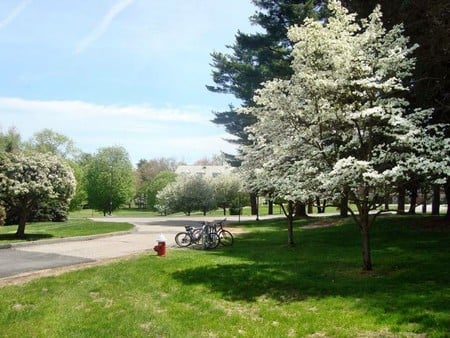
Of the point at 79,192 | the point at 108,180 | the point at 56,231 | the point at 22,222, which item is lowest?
the point at 56,231

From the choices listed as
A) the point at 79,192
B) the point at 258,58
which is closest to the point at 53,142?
the point at 79,192

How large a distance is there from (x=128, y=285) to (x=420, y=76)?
11.0 m

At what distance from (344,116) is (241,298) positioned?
4942 mm

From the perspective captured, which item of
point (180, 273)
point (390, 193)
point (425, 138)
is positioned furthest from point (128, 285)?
point (425, 138)

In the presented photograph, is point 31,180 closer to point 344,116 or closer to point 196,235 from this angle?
point 196,235

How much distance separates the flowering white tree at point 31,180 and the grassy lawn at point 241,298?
7.79 metres

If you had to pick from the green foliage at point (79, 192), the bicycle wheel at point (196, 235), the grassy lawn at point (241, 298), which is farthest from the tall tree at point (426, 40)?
the green foliage at point (79, 192)

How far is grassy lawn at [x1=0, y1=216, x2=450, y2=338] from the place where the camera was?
22.6 ft

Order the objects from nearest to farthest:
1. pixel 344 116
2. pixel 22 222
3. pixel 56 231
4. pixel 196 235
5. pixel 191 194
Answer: pixel 344 116 < pixel 196 235 < pixel 22 222 < pixel 56 231 < pixel 191 194

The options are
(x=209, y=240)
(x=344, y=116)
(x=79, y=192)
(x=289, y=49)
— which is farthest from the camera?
(x=79, y=192)

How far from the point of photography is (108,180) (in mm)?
64062

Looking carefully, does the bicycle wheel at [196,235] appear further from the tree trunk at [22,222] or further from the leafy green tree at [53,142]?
the leafy green tree at [53,142]

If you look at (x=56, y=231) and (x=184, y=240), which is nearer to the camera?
(x=184, y=240)

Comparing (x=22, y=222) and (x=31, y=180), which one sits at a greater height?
(x=31, y=180)
